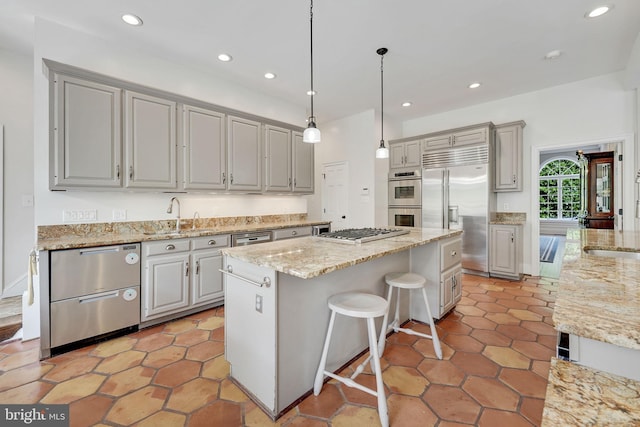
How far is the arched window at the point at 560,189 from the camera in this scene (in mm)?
9484

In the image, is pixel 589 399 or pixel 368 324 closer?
pixel 589 399

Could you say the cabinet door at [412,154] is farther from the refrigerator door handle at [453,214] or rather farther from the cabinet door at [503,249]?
the cabinet door at [503,249]

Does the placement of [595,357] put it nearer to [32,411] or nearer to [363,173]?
[32,411]

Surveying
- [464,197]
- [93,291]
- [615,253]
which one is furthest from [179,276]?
[464,197]

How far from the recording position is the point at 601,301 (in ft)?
2.80

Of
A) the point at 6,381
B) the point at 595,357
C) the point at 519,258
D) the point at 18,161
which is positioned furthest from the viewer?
the point at 519,258

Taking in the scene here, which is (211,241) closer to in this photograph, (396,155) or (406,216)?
(406,216)

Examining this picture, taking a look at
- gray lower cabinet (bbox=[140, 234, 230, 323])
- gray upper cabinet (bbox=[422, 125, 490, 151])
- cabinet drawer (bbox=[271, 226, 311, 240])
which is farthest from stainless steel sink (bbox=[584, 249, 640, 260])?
gray lower cabinet (bbox=[140, 234, 230, 323])

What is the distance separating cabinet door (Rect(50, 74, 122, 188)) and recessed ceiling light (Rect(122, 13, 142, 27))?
0.64 m

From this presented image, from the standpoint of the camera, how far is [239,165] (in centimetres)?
378

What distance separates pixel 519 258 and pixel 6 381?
570cm

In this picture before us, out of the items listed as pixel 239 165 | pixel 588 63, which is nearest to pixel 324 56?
pixel 239 165

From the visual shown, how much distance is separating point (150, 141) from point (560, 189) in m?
12.4

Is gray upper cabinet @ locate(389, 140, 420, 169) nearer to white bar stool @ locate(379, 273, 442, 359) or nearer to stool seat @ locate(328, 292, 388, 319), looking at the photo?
white bar stool @ locate(379, 273, 442, 359)
